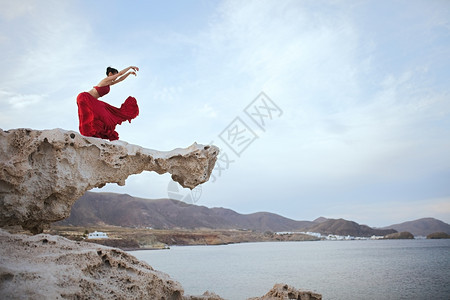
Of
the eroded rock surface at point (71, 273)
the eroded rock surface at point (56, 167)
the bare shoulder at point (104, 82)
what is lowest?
the eroded rock surface at point (71, 273)

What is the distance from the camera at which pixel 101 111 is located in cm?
736

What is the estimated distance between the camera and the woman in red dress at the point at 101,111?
286 inches

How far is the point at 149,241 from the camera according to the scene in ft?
138

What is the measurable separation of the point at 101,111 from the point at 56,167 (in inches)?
54.4

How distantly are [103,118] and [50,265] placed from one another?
325 cm

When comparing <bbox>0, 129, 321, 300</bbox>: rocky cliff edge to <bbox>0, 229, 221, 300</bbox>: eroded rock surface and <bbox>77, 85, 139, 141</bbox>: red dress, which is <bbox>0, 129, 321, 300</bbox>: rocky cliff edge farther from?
<bbox>77, 85, 139, 141</bbox>: red dress

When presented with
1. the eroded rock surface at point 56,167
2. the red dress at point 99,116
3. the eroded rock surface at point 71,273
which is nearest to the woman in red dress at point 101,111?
the red dress at point 99,116

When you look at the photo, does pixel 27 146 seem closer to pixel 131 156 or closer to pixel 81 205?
pixel 131 156

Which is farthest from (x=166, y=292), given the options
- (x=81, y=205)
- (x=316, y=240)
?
(x=316, y=240)

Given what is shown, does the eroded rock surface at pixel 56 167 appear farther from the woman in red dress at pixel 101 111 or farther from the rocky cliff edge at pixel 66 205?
the woman in red dress at pixel 101 111

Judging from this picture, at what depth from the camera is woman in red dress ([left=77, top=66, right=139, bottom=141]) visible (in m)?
7.27

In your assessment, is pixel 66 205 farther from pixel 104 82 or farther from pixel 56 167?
pixel 104 82

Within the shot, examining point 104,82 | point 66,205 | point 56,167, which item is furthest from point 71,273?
point 104,82

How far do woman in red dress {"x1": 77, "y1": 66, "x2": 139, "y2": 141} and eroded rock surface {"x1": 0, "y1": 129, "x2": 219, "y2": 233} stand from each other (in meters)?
0.47
